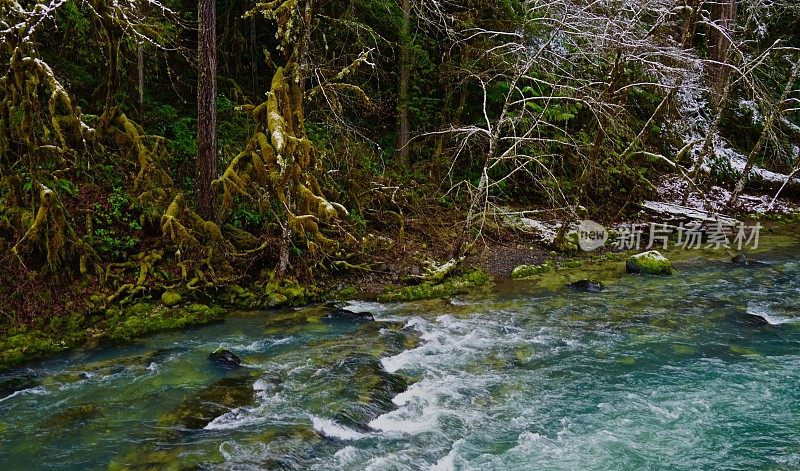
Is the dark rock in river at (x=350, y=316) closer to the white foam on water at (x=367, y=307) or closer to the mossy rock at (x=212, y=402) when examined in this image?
the white foam on water at (x=367, y=307)

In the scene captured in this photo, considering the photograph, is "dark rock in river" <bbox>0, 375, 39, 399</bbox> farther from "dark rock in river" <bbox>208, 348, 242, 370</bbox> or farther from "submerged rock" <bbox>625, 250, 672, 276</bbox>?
"submerged rock" <bbox>625, 250, 672, 276</bbox>

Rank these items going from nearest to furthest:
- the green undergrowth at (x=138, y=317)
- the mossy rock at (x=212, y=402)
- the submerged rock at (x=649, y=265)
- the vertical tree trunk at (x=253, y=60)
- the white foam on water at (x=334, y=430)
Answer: the white foam on water at (x=334, y=430), the mossy rock at (x=212, y=402), the green undergrowth at (x=138, y=317), the submerged rock at (x=649, y=265), the vertical tree trunk at (x=253, y=60)

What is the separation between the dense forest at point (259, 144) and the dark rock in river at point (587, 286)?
6.66 feet

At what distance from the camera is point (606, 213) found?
53.8ft

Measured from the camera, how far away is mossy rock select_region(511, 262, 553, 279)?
1201 centimetres

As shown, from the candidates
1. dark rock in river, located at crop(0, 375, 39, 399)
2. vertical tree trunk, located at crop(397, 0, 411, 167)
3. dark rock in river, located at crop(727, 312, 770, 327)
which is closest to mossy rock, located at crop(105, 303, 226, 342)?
dark rock in river, located at crop(0, 375, 39, 399)

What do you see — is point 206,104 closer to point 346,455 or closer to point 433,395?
point 433,395

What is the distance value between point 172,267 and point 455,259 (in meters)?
5.42

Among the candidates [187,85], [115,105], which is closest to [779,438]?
[115,105]

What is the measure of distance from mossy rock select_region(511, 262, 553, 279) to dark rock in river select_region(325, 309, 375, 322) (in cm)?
397

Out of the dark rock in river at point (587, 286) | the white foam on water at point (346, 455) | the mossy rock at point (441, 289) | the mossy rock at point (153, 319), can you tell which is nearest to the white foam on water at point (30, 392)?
the mossy rock at point (153, 319)

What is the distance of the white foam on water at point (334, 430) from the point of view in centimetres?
587

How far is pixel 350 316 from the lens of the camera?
9359 mm

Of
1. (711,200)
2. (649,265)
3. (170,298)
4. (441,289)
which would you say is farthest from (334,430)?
(711,200)
